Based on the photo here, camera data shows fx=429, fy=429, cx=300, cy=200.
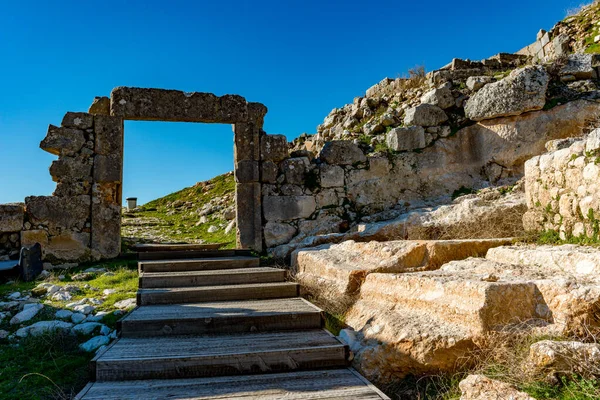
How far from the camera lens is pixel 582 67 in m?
7.73

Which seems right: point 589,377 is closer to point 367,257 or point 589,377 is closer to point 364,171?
point 367,257

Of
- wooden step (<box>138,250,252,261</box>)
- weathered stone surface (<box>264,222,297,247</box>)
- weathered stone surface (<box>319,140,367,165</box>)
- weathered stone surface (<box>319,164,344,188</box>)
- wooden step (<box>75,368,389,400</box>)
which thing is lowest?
wooden step (<box>75,368,389,400</box>)

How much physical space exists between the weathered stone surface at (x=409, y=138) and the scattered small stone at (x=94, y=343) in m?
5.84

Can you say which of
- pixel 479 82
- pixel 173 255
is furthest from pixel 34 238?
pixel 479 82

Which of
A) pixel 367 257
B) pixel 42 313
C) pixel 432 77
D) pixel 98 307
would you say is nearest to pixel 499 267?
pixel 367 257

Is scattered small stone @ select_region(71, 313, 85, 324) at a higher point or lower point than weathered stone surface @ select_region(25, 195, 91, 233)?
lower

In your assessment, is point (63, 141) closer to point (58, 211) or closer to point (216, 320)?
point (58, 211)

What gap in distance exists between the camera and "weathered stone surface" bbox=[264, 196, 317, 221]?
25.7ft

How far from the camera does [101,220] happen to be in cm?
755

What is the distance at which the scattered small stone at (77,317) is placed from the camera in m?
4.50

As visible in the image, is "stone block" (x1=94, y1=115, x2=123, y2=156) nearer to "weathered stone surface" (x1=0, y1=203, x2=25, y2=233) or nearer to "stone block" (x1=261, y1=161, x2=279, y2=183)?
"weathered stone surface" (x1=0, y1=203, x2=25, y2=233)

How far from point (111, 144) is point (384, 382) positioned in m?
6.37

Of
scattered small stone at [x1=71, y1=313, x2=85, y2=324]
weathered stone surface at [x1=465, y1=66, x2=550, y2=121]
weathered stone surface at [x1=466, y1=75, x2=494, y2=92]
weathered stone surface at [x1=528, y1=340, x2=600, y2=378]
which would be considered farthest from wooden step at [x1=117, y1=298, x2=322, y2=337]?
weathered stone surface at [x1=466, y1=75, x2=494, y2=92]

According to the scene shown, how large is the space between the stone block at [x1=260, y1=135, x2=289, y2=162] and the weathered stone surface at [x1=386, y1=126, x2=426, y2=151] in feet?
6.84
